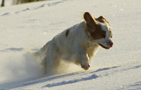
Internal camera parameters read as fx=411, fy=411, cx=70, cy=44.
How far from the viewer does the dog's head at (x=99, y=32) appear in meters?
6.03

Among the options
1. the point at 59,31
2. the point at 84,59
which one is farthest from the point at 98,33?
the point at 59,31

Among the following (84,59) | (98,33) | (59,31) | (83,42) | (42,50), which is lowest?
(59,31)

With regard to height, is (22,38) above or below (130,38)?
below

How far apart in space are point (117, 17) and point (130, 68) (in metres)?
6.18

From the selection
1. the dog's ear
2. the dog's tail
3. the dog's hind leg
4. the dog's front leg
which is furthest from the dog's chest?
the dog's tail

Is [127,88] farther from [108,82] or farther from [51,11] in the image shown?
[51,11]

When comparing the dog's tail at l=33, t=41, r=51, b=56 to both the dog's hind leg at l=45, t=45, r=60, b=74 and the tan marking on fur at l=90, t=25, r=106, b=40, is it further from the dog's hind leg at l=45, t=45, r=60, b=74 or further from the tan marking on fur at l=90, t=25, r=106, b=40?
the tan marking on fur at l=90, t=25, r=106, b=40

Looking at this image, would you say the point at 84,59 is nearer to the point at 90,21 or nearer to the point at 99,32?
the point at 99,32

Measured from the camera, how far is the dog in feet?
19.8

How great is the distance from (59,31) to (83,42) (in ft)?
13.8

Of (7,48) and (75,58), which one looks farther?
(7,48)

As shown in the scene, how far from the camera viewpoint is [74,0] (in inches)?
597

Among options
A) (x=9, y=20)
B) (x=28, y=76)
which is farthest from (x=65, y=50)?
(x=9, y=20)

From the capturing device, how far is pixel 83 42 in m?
6.14
